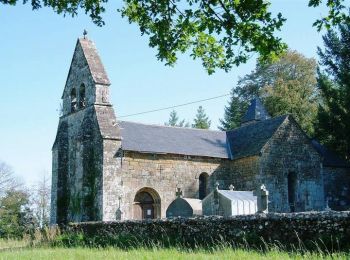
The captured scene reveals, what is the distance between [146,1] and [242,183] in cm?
2159

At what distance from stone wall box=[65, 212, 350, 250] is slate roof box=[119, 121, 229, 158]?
27.7 ft

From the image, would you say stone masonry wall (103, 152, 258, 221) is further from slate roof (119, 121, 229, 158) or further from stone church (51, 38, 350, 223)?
slate roof (119, 121, 229, 158)

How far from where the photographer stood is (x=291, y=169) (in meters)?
29.1

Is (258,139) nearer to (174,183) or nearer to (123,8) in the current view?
(174,183)

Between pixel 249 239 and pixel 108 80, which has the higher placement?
pixel 108 80

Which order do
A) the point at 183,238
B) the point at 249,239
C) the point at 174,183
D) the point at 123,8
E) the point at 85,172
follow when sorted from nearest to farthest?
the point at 123,8
the point at 249,239
the point at 183,238
the point at 85,172
the point at 174,183

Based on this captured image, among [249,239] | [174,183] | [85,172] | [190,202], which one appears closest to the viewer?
[249,239]

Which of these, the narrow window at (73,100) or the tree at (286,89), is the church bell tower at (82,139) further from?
the tree at (286,89)

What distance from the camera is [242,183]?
1139 inches

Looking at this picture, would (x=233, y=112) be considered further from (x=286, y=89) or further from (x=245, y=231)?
(x=245, y=231)

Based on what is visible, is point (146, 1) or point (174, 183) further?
point (174, 183)

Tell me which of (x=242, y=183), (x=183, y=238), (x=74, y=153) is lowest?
(x=183, y=238)

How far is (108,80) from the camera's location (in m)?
27.3

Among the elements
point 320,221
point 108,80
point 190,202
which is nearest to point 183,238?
point 320,221
